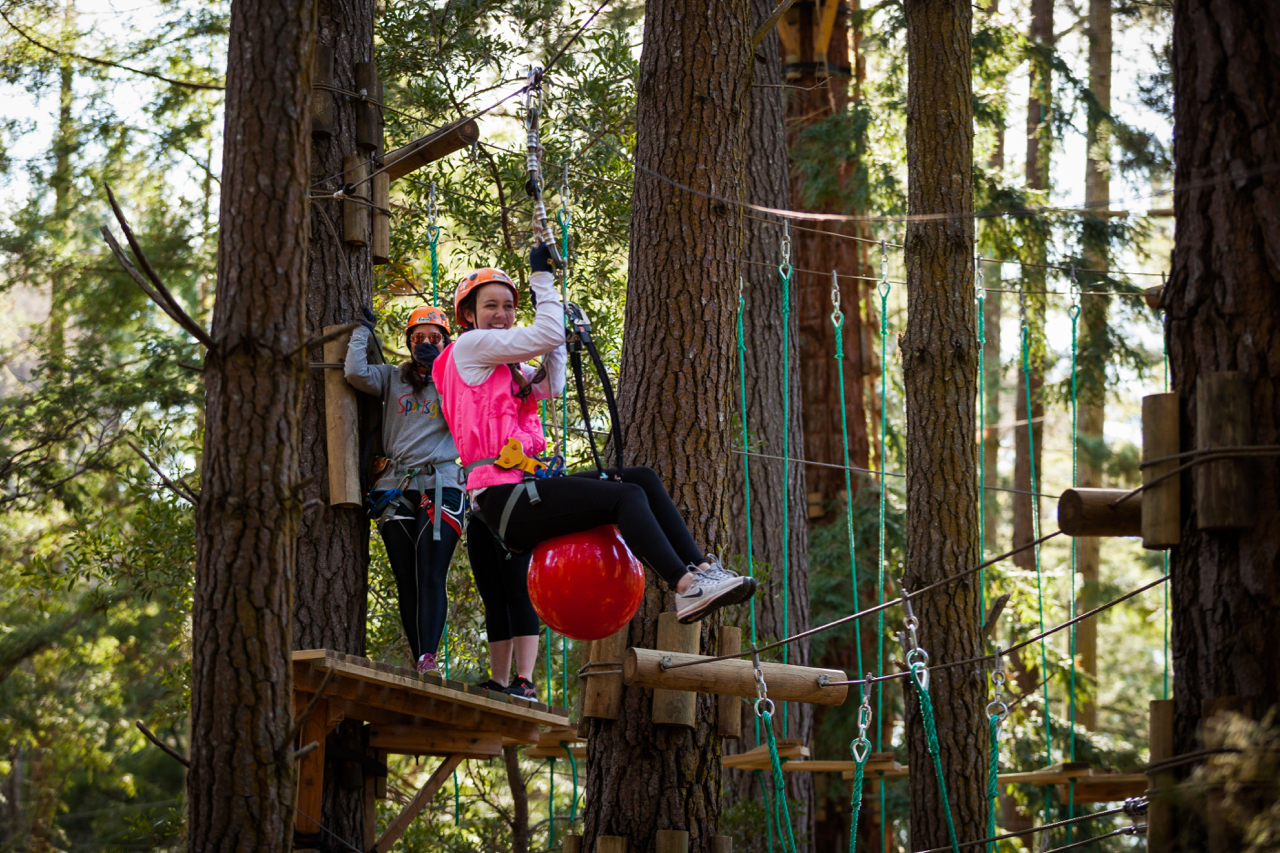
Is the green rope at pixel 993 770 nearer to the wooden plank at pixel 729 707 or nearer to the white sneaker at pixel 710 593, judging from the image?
the wooden plank at pixel 729 707

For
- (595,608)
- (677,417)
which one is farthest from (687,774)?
(677,417)

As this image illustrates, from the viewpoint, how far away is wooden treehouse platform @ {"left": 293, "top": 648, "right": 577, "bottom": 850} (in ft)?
13.4

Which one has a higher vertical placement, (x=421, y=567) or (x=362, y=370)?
(x=362, y=370)

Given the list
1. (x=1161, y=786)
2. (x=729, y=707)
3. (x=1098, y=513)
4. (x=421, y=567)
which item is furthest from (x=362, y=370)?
(x=1161, y=786)

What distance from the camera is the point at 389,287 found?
7.39m

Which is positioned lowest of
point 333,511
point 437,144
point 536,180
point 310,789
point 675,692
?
point 310,789

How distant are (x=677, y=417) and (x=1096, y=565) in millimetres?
11641

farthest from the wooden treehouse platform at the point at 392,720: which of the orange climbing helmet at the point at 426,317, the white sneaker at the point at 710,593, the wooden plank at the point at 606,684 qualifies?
the orange climbing helmet at the point at 426,317

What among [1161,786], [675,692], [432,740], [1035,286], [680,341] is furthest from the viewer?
[1035,286]

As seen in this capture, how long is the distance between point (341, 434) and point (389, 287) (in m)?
2.84

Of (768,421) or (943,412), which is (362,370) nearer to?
(943,412)

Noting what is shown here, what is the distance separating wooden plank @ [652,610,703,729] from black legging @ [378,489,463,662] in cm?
90

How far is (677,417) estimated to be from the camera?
4.39 metres

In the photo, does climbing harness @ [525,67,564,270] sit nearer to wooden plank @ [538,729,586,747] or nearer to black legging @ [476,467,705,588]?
black legging @ [476,467,705,588]
